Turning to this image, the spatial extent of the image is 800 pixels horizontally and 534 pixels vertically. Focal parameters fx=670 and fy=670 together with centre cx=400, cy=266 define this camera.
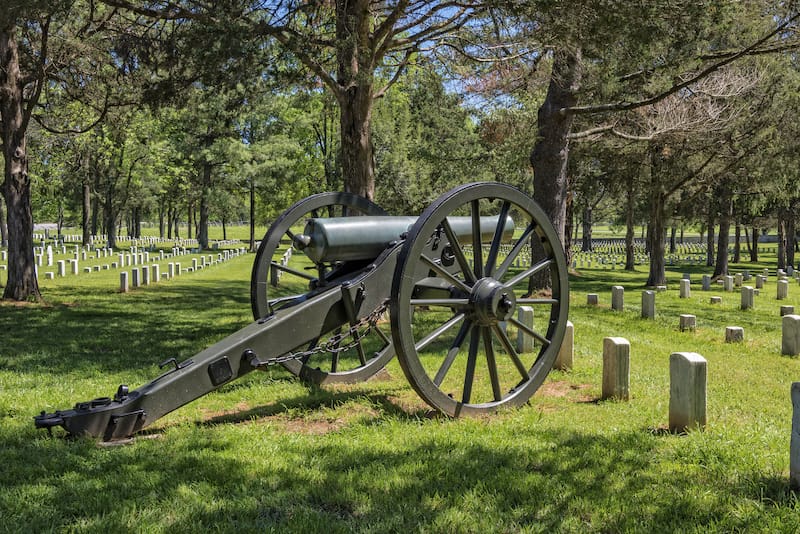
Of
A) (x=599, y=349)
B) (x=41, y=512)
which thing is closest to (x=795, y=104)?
(x=599, y=349)

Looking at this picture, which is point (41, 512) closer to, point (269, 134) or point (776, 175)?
point (776, 175)

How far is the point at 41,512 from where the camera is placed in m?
3.39

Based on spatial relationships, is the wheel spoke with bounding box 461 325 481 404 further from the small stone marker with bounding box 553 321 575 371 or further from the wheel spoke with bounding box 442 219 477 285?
the small stone marker with bounding box 553 321 575 371

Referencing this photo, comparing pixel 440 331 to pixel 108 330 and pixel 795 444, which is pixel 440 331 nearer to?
pixel 795 444

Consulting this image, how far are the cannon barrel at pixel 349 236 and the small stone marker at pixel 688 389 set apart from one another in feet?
6.98

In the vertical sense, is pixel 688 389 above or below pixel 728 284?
above

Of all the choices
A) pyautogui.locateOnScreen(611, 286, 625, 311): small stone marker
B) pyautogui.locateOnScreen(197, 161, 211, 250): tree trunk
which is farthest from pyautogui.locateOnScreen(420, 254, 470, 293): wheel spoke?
pyautogui.locateOnScreen(197, 161, 211, 250): tree trunk

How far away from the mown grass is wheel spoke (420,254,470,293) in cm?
101

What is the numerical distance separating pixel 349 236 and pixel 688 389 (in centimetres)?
280

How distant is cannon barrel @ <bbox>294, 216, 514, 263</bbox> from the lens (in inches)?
212

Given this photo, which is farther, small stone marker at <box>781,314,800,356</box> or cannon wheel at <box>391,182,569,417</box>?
small stone marker at <box>781,314,800,356</box>

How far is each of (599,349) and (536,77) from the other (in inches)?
267

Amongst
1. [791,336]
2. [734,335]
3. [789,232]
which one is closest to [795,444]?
[791,336]

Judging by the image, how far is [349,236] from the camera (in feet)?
18.0
